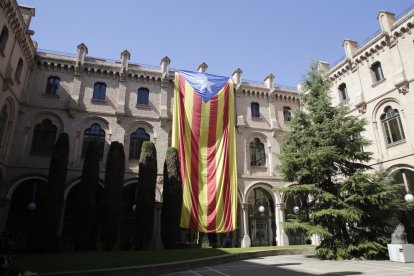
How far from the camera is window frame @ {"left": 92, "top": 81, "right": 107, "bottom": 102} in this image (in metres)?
24.2

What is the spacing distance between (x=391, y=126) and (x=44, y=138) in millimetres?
24205

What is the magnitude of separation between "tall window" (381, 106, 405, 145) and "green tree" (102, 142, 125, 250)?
1791cm

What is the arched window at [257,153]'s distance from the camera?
86.1 ft

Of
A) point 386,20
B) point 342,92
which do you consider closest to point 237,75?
point 342,92

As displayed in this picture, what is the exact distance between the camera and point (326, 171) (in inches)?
628

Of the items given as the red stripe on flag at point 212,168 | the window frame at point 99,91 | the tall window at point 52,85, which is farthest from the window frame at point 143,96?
the tall window at point 52,85

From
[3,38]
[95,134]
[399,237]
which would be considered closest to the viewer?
[399,237]

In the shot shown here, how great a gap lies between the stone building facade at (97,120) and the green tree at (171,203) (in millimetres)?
2420

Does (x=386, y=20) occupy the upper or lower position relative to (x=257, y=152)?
upper

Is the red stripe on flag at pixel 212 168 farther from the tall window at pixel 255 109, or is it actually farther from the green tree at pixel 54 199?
the green tree at pixel 54 199

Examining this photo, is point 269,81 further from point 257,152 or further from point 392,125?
point 392,125

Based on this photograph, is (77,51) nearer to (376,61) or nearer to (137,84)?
(137,84)

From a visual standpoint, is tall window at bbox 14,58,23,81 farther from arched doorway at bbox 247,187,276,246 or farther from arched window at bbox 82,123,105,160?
arched doorway at bbox 247,187,276,246

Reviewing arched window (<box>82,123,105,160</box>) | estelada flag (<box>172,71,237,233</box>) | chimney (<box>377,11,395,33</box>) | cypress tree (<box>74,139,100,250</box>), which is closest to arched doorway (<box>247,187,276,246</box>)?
estelada flag (<box>172,71,237,233</box>)
